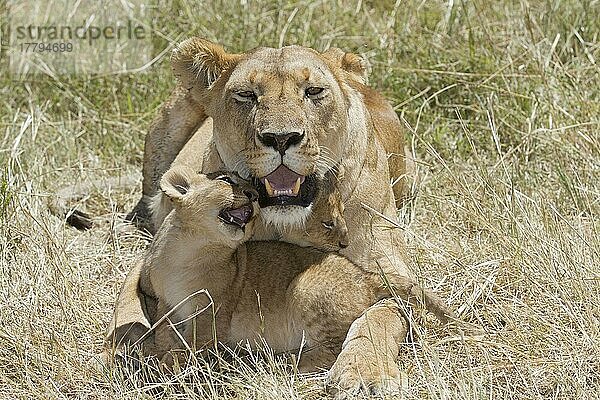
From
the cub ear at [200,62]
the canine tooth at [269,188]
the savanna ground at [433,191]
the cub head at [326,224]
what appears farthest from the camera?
the cub ear at [200,62]

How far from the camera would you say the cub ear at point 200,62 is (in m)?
3.79

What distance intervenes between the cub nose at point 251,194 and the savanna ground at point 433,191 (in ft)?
1.52

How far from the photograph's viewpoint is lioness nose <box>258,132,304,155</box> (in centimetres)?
332

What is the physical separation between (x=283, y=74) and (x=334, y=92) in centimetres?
18

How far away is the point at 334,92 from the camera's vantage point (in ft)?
11.8

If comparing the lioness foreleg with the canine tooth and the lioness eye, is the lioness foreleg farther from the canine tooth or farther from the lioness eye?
the canine tooth

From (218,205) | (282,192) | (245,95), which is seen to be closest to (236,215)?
(218,205)

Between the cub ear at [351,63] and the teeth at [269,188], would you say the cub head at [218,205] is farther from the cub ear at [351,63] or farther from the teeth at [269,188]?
the cub ear at [351,63]

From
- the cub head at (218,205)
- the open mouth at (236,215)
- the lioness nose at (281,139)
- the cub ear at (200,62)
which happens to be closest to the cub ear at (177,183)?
the cub head at (218,205)

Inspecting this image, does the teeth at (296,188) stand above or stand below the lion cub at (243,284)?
above

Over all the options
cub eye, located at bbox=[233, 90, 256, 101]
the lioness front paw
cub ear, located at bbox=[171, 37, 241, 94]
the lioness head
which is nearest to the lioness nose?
the lioness head

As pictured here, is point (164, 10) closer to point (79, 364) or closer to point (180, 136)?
point (180, 136)

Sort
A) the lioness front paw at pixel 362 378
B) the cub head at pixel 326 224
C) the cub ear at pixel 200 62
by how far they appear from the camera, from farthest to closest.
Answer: the cub ear at pixel 200 62, the cub head at pixel 326 224, the lioness front paw at pixel 362 378

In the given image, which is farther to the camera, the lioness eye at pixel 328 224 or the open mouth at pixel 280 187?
the lioness eye at pixel 328 224
